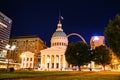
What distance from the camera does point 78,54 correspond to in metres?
85.3

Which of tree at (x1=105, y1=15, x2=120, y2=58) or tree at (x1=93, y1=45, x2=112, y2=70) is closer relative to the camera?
tree at (x1=105, y1=15, x2=120, y2=58)

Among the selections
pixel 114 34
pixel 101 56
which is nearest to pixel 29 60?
pixel 101 56

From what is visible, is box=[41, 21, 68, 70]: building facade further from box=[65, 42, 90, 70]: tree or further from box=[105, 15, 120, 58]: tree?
box=[105, 15, 120, 58]: tree

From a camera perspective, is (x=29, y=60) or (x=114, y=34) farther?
(x=29, y=60)

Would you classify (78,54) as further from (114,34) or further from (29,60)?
(29,60)

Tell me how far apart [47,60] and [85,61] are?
71.9m

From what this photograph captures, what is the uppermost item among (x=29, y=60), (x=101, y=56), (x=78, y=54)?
(x=78, y=54)

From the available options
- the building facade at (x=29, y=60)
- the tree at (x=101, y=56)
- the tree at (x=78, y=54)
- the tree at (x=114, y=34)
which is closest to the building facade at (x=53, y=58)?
the building facade at (x=29, y=60)

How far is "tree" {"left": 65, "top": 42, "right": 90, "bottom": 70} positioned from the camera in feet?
278

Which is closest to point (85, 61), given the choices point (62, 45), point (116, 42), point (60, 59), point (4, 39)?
point (116, 42)

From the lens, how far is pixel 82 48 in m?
87.9

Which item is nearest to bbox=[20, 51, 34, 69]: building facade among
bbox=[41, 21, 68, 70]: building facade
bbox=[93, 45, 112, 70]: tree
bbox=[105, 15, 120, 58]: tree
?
bbox=[41, 21, 68, 70]: building facade

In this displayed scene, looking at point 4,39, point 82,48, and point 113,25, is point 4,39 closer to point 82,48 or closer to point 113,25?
point 82,48

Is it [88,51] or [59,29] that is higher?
[59,29]
